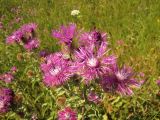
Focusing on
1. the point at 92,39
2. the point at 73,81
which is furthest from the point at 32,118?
the point at 92,39

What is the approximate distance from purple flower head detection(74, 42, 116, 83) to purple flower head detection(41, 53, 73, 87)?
0.13 m

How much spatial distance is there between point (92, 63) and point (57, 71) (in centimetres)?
32

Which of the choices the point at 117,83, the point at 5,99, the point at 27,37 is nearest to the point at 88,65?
the point at 117,83

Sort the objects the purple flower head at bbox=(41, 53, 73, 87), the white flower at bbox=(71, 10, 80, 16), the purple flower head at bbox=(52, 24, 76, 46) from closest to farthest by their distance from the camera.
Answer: the purple flower head at bbox=(41, 53, 73, 87)
the purple flower head at bbox=(52, 24, 76, 46)
the white flower at bbox=(71, 10, 80, 16)

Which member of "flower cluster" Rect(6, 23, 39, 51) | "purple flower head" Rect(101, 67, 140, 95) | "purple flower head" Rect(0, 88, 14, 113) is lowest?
"purple flower head" Rect(0, 88, 14, 113)

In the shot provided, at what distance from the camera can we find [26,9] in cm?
725

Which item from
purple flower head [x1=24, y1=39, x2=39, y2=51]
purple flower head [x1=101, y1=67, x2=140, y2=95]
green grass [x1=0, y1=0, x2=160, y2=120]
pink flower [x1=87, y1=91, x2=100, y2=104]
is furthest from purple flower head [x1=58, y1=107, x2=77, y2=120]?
purple flower head [x1=24, y1=39, x2=39, y2=51]

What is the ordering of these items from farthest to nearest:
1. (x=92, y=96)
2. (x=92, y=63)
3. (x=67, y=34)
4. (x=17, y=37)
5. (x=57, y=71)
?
1. (x=17, y=37)
2. (x=92, y=96)
3. (x=67, y=34)
4. (x=57, y=71)
5. (x=92, y=63)

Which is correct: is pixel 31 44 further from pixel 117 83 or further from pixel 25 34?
pixel 117 83

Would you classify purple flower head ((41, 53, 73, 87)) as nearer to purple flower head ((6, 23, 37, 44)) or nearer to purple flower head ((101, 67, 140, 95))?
purple flower head ((101, 67, 140, 95))

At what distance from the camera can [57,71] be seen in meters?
2.55

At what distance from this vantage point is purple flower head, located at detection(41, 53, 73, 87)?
2.50 m

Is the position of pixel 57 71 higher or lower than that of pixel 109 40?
higher

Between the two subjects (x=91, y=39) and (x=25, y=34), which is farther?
(x=25, y=34)
